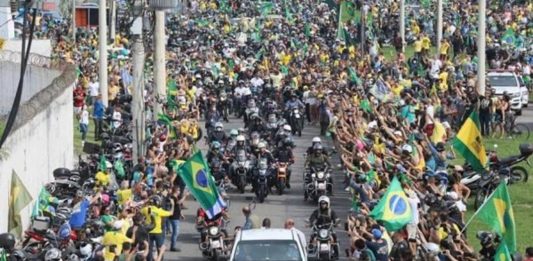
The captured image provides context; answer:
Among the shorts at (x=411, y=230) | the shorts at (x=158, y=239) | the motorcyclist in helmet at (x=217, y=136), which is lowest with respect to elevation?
the shorts at (x=158, y=239)

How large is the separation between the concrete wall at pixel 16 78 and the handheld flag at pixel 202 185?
52.1ft

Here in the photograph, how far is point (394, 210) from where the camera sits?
93.0 feet

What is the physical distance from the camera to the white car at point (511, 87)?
53.3m

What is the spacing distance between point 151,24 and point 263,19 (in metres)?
36.5

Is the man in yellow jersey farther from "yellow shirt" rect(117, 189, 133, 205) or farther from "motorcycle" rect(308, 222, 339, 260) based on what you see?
"motorcycle" rect(308, 222, 339, 260)

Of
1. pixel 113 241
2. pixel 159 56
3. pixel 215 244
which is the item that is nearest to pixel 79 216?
pixel 215 244

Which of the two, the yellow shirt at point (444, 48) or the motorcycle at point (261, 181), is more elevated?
the yellow shirt at point (444, 48)

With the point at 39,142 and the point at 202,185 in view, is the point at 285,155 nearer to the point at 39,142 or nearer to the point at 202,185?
the point at 39,142

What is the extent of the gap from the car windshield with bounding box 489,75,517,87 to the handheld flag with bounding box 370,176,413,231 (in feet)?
84.1

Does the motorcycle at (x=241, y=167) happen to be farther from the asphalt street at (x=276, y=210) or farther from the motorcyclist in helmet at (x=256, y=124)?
the motorcyclist in helmet at (x=256, y=124)

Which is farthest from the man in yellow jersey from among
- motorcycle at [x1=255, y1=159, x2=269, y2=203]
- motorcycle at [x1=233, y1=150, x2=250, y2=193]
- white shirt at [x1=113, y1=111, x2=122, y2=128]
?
white shirt at [x1=113, y1=111, x2=122, y2=128]

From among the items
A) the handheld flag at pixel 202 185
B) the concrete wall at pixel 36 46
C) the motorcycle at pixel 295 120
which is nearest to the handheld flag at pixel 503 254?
the handheld flag at pixel 202 185

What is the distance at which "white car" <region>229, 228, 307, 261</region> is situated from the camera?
2680 centimetres

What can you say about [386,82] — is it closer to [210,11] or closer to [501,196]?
[501,196]
